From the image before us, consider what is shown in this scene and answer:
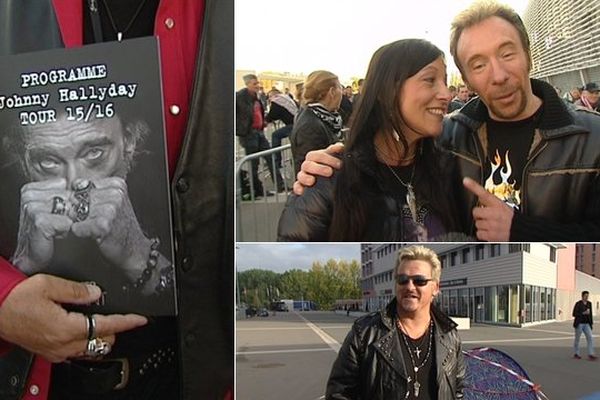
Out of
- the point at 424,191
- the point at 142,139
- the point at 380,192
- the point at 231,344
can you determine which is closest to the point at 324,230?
the point at 380,192

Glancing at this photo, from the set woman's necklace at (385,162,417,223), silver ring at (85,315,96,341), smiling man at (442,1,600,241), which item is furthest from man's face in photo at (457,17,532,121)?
silver ring at (85,315,96,341)

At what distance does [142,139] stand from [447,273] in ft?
2.80

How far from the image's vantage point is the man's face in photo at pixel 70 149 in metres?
1.44

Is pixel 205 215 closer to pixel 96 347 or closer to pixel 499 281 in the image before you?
pixel 96 347

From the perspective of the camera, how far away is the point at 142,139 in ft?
4.71

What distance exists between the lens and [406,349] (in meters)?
1.59

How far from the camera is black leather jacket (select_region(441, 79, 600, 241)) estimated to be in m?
1.47

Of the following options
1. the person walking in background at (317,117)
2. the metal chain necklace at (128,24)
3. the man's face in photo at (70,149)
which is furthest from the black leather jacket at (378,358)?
the metal chain necklace at (128,24)

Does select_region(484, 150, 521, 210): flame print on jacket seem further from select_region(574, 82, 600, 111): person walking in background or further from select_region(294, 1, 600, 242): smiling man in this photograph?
select_region(574, 82, 600, 111): person walking in background

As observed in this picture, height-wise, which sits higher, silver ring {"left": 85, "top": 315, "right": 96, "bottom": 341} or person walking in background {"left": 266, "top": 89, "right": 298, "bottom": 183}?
person walking in background {"left": 266, "top": 89, "right": 298, "bottom": 183}

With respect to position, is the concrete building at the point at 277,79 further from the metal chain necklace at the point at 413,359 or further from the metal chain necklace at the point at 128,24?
the metal chain necklace at the point at 413,359

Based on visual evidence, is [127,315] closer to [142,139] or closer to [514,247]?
[142,139]

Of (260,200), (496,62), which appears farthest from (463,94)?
(260,200)

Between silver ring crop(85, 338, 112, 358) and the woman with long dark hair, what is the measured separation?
53 centimetres
